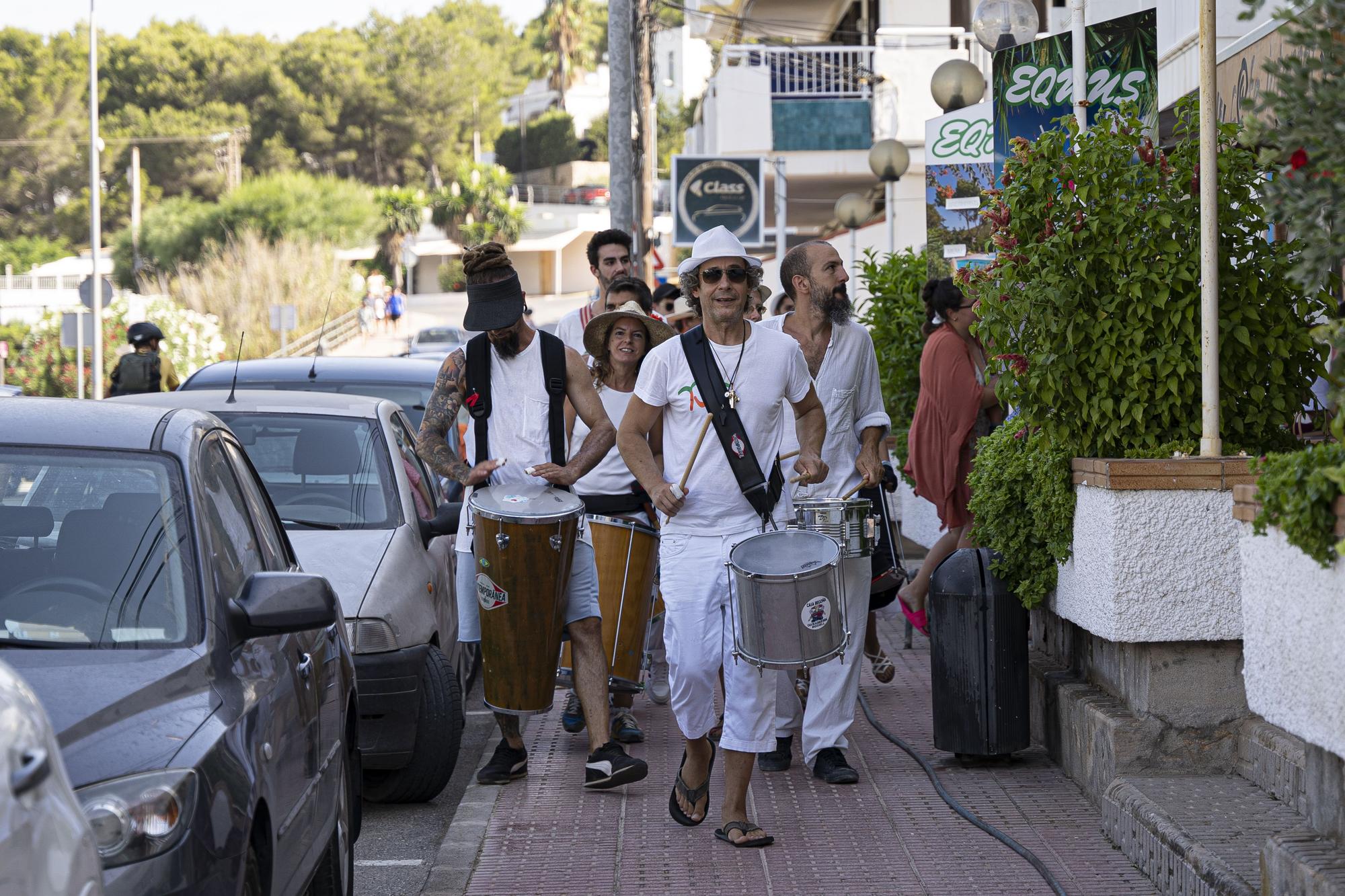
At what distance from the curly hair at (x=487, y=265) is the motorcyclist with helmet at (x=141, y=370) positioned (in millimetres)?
7963

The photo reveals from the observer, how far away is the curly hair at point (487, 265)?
23.2 feet

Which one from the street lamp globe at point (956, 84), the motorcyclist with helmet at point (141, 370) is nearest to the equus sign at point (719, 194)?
the motorcyclist with helmet at point (141, 370)

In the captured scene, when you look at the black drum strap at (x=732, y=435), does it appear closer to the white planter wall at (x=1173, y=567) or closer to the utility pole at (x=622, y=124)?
the white planter wall at (x=1173, y=567)

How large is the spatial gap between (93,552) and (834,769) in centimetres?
345

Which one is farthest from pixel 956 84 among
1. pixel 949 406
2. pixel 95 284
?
pixel 95 284

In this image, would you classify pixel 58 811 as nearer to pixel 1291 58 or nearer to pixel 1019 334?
pixel 1291 58

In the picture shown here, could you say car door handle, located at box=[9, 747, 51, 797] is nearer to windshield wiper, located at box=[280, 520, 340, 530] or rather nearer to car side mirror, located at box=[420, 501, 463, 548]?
car side mirror, located at box=[420, 501, 463, 548]

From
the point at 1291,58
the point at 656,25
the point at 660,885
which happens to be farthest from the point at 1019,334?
the point at 656,25

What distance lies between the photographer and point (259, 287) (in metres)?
54.3

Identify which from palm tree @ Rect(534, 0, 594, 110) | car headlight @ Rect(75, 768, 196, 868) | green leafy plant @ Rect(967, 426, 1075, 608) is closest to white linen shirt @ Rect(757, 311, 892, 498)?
green leafy plant @ Rect(967, 426, 1075, 608)

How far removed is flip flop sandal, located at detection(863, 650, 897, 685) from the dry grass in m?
44.1

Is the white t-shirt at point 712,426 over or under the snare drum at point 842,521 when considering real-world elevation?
over

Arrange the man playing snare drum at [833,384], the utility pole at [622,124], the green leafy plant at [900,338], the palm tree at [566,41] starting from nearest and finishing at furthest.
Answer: the man playing snare drum at [833,384] < the green leafy plant at [900,338] < the utility pole at [622,124] < the palm tree at [566,41]

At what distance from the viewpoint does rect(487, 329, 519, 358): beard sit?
6.99 metres
